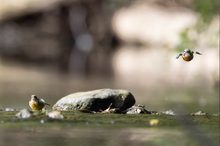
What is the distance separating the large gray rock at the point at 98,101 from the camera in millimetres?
4996

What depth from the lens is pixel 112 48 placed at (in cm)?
1981

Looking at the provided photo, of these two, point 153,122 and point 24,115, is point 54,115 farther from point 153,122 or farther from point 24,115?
point 153,122

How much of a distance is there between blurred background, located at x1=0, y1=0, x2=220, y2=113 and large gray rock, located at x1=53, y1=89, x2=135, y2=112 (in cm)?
222

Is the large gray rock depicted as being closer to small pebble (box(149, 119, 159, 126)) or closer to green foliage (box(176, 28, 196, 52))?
small pebble (box(149, 119, 159, 126))

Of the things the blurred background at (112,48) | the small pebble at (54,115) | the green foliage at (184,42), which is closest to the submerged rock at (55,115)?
the small pebble at (54,115)

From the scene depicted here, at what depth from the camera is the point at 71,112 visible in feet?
16.1

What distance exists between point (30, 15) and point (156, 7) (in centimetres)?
384

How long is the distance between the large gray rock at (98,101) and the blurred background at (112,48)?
2215 millimetres

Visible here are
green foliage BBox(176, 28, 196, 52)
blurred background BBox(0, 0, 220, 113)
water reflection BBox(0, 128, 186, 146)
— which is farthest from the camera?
blurred background BBox(0, 0, 220, 113)

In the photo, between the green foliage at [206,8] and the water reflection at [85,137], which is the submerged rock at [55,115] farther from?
the green foliage at [206,8]

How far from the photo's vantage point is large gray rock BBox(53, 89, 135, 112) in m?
5.00

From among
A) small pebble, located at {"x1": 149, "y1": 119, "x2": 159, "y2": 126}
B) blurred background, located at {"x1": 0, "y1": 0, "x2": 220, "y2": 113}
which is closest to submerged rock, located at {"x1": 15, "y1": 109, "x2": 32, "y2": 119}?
small pebble, located at {"x1": 149, "y1": 119, "x2": 159, "y2": 126}

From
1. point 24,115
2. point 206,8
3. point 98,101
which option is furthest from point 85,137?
point 206,8

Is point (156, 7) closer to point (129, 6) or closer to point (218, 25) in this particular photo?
point (129, 6)
